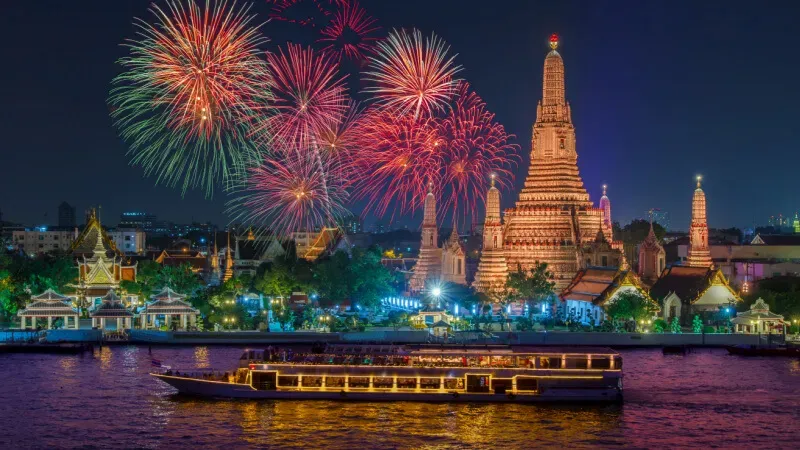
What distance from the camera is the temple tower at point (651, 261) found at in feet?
275

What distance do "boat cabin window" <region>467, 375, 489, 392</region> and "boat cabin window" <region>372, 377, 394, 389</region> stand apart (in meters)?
3.44

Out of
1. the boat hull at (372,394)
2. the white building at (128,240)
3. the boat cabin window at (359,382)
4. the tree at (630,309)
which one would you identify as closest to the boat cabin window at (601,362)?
the boat hull at (372,394)

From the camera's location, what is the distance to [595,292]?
75.4 meters

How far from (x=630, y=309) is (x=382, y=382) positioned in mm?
24787

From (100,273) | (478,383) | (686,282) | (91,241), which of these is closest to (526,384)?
(478,383)

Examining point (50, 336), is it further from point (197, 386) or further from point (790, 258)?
point (790, 258)

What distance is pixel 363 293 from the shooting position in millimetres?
83125

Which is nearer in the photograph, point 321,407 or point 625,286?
point 321,407

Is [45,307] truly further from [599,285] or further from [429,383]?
[599,285]

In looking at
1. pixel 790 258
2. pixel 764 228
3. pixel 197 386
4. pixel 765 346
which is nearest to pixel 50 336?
pixel 197 386

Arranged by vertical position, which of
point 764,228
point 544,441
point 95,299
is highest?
point 764,228

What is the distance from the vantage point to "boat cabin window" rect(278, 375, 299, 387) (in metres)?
49.4

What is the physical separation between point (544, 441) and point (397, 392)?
9.85 meters

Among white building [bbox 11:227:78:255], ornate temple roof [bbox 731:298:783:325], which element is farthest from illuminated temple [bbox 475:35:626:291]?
white building [bbox 11:227:78:255]
